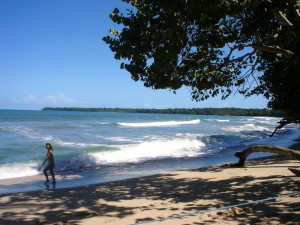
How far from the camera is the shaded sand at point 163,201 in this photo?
20.9 ft

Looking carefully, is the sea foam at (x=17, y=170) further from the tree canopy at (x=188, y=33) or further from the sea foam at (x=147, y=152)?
the tree canopy at (x=188, y=33)

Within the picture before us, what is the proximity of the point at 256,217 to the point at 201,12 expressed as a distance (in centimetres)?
420

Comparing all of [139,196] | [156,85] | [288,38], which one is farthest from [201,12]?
[139,196]

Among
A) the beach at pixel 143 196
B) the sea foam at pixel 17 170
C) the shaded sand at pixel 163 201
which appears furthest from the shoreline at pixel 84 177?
the shaded sand at pixel 163 201

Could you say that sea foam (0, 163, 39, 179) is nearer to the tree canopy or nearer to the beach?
the beach

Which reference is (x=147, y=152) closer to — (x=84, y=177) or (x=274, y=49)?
(x=84, y=177)

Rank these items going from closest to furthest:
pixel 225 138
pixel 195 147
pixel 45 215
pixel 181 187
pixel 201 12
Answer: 1. pixel 201 12
2. pixel 45 215
3. pixel 181 187
4. pixel 195 147
5. pixel 225 138

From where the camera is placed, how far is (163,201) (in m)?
7.93

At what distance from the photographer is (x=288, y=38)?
793cm

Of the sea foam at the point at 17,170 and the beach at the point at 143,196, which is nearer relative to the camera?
the beach at the point at 143,196

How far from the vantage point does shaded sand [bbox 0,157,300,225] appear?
6355mm

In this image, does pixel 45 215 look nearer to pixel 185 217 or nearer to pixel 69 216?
pixel 69 216

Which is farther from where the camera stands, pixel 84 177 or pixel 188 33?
pixel 84 177

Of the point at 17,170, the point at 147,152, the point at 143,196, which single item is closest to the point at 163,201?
the point at 143,196
